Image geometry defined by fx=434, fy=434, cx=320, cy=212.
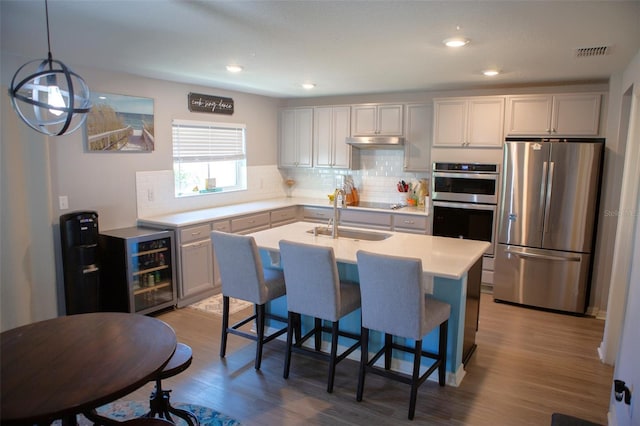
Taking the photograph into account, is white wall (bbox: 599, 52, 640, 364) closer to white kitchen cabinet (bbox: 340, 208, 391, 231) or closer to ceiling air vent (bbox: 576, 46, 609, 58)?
ceiling air vent (bbox: 576, 46, 609, 58)

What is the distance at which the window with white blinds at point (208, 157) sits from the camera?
5.09 m

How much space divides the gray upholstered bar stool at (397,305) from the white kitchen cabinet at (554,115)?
272 cm

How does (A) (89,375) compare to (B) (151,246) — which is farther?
(B) (151,246)

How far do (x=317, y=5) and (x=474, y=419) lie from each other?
2561mm

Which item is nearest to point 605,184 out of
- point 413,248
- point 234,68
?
point 413,248

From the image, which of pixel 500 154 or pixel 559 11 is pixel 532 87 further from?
pixel 559 11

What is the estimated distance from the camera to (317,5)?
2285mm

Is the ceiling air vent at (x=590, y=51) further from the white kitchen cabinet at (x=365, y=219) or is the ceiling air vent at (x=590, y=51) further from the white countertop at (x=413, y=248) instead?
the white kitchen cabinet at (x=365, y=219)

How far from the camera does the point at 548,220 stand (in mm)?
4371

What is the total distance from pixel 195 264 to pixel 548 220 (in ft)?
11.9

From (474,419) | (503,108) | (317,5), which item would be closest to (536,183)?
(503,108)

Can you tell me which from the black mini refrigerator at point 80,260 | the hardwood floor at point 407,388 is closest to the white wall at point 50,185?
the black mini refrigerator at point 80,260

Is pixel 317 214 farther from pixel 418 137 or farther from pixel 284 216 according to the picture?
pixel 418 137

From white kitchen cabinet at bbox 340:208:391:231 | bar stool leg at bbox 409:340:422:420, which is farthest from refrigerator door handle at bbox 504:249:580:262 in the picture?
bar stool leg at bbox 409:340:422:420
